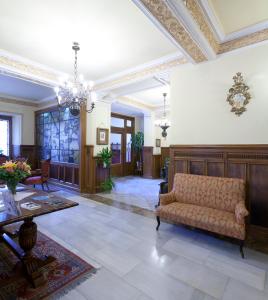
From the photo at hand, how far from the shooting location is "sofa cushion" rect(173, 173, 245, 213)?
277 centimetres

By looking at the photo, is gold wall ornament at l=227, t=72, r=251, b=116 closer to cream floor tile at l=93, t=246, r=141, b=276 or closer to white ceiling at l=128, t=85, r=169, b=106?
white ceiling at l=128, t=85, r=169, b=106

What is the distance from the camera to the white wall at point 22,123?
6812 mm

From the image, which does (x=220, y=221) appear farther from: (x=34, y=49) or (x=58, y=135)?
(x=58, y=135)

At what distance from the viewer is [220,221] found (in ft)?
7.97

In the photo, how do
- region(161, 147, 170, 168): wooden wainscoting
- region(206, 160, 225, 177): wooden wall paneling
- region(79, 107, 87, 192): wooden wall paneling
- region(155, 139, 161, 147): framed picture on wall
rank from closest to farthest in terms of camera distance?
region(206, 160, 225, 177): wooden wall paneling → region(79, 107, 87, 192): wooden wall paneling → region(155, 139, 161, 147): framed picture on wall → region(161, 147, 170, 168): wooden wainscoting

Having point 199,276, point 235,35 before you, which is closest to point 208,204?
point 199,276

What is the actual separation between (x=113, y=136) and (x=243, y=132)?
582cm

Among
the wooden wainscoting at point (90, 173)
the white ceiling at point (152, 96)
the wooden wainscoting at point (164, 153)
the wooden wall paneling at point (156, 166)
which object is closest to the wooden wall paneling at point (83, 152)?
the wooden wainscoting at point (90, 173)

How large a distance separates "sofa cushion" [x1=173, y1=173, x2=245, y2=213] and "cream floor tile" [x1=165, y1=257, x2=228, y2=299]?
102cm

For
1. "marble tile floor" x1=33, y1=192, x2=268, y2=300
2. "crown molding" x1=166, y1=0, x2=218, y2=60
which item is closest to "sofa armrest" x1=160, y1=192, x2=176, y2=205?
"marble tile floor" x1=33, y1=192, x2=268, y2=300

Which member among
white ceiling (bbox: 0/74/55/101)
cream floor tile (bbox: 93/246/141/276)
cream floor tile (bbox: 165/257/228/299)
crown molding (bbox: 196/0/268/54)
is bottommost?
cream floor tile (bbox: 165/257/228/299)

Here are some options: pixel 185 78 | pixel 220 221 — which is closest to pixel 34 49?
pixel 185 78

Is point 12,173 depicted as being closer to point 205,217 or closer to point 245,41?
point 205,217

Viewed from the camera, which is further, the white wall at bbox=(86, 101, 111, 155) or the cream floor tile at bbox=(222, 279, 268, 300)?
the white wall at bbox=(86, 101, 111, 155)
